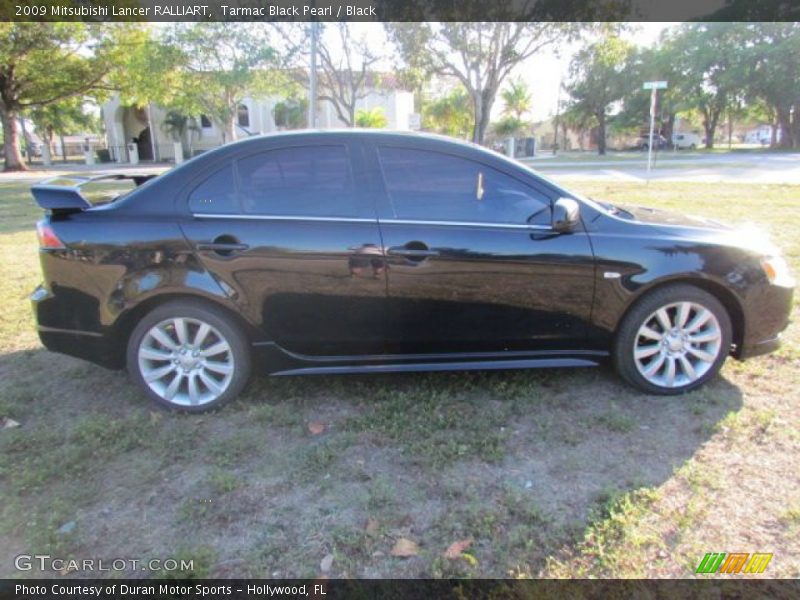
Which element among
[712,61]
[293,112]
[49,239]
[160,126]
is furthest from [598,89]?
[49,239]

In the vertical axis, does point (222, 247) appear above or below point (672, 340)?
above

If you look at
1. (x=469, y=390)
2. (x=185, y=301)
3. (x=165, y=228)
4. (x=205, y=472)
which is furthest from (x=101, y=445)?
(x=469, y=390)

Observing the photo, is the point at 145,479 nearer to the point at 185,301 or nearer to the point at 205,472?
the point at 205,472

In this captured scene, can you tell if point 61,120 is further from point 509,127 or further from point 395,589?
point 395,589

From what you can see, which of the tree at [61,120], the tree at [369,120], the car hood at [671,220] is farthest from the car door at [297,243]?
the tree at [61,120]

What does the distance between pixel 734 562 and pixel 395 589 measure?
1371 millimetres

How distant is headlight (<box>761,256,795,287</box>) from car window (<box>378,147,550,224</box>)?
1437 millimetres

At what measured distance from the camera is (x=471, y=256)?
11.2ft

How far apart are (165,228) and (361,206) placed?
1160 mm

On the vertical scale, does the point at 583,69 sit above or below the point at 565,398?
above

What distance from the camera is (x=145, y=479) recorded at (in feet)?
9.63

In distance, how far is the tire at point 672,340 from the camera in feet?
11.7

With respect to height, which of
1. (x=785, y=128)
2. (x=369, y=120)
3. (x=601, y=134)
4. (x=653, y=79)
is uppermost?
(x=653, y=79)

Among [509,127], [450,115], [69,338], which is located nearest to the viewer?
[69,338]
